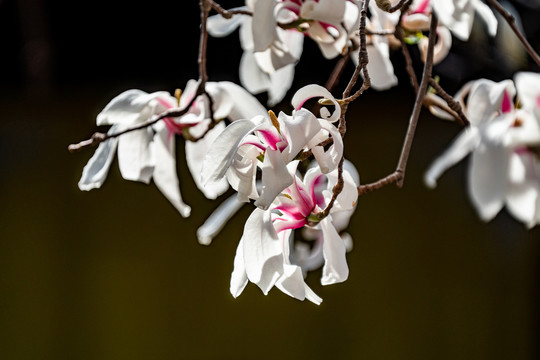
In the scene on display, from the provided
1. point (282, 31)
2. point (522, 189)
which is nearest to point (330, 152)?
point (522, 189)

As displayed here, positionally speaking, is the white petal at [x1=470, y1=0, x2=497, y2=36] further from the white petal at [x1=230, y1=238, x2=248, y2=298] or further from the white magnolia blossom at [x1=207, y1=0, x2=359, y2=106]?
the white petal at [x1=230, y1=238, x2=248, y2=298]

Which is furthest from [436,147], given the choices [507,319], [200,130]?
[200,130]

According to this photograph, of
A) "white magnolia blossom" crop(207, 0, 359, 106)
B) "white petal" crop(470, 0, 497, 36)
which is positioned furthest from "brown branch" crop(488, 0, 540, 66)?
"white magnolia blossom" crop(207, 0, 359, 106)

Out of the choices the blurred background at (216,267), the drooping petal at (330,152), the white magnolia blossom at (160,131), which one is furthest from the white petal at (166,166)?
the blurred background at (216,267)

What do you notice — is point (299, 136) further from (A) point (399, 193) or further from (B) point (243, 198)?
(A) point (399, 193)

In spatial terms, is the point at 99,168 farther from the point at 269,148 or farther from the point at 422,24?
the point at 422,24

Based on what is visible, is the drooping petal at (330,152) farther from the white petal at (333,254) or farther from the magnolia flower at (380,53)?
the magnolia flower at (380,53)
